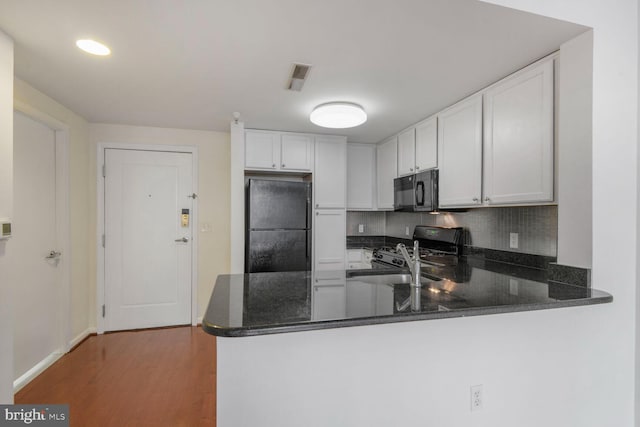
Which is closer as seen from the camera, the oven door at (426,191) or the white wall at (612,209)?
the white wall at (612,209)

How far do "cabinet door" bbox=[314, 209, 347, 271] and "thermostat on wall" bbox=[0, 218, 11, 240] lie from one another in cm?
247

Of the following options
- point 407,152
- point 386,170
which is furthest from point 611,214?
point 386,170

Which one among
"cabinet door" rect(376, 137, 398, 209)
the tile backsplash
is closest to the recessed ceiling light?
"cabinet door" rect(376, 137, 398, 209)

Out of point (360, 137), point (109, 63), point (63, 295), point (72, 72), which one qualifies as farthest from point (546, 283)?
point (63, 295)

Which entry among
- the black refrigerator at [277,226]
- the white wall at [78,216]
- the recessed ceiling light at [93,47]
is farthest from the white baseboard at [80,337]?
the recessed ceiling light at [93,47]

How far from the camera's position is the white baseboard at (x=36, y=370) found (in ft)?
7.43

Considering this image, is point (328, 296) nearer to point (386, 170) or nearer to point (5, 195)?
point (5, 195)

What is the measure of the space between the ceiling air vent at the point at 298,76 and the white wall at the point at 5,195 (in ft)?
5.14

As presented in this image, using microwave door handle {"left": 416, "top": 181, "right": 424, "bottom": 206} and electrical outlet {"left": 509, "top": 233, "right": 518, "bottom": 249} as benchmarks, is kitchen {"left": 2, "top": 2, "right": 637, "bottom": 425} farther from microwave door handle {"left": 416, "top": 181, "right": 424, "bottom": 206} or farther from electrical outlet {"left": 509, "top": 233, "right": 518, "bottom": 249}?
microwave door handle {"left": 416, "top": 181, "right": 424, "bottom": 206}

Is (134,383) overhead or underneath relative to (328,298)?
underneath

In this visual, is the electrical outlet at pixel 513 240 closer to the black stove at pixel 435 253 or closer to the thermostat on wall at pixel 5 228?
the black stove at pixel 435 253

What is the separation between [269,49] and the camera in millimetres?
1765

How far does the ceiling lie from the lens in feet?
4.74

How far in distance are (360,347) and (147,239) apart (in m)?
3.03
